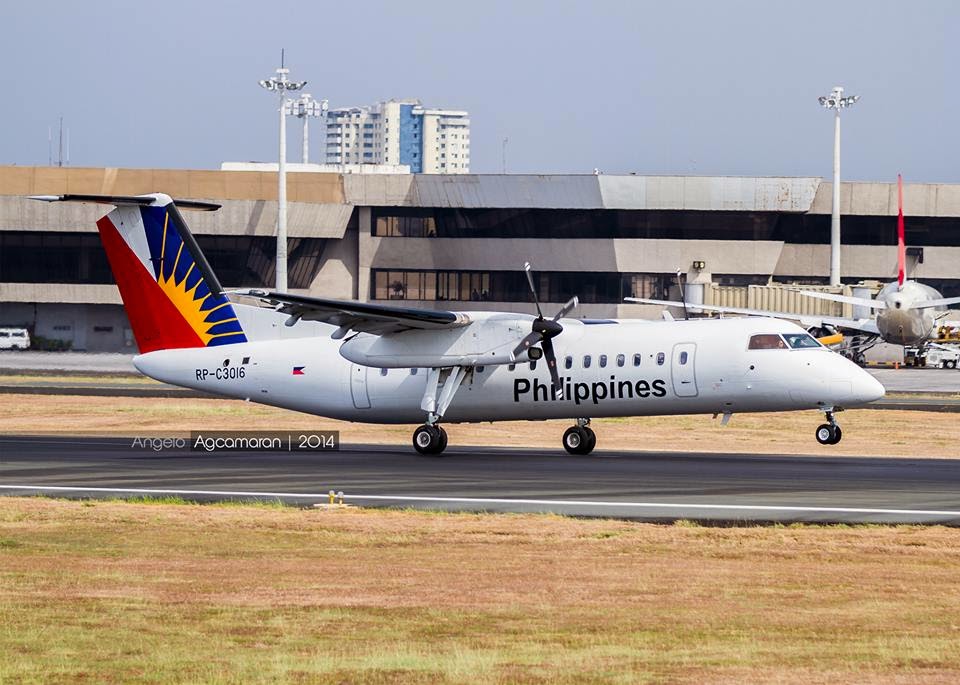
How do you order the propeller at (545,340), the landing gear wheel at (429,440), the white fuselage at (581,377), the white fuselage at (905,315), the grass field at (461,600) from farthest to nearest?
the white fuselage at (905,315), the landing gear wheel at (429,440), the propeller at (545,340), the white fuselage at (581,377), the grass field at (461,600)

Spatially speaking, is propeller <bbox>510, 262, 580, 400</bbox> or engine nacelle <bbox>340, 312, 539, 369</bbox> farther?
engine nacelle <bbox>340, 312, 539, 369</bbox>

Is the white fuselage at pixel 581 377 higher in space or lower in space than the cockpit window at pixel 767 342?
lower

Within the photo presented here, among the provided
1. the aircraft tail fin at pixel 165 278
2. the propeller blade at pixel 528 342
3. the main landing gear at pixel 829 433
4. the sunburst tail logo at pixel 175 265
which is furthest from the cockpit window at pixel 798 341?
the sunburst tail logo at pixel 175 265

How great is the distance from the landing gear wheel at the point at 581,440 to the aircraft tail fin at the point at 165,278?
9.40 metres

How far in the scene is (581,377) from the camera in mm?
34062

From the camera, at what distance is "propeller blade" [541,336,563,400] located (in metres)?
33.8

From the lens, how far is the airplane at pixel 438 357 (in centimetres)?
3297

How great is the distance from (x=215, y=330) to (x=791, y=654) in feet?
87.7

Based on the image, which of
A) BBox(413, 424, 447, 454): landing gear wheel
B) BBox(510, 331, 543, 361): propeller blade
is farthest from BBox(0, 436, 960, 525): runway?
BBox(510, 331, 543, 361): propeller blade

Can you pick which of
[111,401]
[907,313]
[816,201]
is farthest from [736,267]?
[111,401]

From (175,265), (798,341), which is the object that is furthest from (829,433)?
(175,265)

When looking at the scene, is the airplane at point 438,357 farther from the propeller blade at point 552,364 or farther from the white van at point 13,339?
the white van at point 13,339

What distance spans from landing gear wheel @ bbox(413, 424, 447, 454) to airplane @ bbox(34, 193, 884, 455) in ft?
0.09

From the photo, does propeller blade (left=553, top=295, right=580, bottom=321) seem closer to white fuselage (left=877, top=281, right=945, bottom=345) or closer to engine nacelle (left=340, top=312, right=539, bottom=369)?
engine nacelle (left=340, top=312, right=539, bottom=369)
